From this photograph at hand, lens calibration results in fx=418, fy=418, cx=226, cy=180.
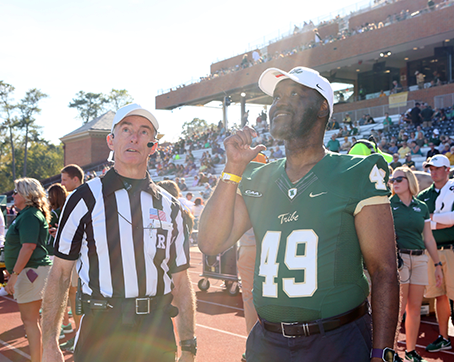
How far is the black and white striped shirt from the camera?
2.40 m

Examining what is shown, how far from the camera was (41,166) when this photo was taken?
212ft

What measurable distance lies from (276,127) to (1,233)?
5.60 metres

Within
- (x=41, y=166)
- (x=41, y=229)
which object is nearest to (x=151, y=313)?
(x=41, y=229)

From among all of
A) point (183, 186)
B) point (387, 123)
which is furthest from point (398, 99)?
point (183, 186)

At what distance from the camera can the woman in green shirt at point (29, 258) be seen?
449cm

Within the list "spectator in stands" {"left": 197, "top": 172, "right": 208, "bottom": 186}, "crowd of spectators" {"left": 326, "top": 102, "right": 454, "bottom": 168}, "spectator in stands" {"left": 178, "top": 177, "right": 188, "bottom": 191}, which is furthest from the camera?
"spectator in stands" {"left": 178, "top": 177, "right": 188, "bottom": 191}

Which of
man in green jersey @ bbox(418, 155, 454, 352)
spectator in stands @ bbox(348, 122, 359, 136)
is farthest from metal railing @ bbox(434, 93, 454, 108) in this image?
man in green jersey @ bbox(418, 155, 454, 352)

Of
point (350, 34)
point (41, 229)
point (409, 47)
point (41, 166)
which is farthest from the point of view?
point (41, 166)

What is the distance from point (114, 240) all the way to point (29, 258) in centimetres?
264

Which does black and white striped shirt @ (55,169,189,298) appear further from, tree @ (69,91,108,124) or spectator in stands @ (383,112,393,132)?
tree @ (69,91,108,124)

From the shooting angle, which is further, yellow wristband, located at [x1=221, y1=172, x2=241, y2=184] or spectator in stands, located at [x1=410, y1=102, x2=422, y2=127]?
spectator in stands, located at [x1=410, y1=102, x2=422, y2=127]

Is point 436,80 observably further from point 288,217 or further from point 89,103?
point 89,103

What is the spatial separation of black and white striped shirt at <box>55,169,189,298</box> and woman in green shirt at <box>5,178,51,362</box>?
7.65ft

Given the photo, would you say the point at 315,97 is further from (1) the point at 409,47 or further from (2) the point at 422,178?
(1) the point at 409,47
